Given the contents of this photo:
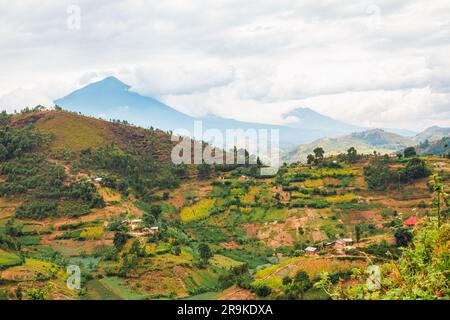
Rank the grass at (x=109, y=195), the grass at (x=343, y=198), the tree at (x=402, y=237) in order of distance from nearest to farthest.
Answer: the tree at (x=402, y=237) → the grass at (x=343, y=198) → the grass at (x=109, y=195)

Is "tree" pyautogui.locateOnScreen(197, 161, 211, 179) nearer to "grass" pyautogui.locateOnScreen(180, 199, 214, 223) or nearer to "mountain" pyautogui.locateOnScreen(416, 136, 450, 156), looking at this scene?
"grass" pyautogui.locateOnScreen(180, 199, 214, 223)

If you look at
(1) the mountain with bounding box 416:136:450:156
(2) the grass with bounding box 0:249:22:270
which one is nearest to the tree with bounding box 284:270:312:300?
(2) the grass with bounding box 0:249:22:270

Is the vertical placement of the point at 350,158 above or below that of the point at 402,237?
above

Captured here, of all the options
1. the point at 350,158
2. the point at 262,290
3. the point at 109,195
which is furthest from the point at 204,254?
the point at 350,158

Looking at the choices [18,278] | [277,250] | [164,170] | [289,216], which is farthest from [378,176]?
[18,278]

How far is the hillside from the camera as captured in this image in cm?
3173

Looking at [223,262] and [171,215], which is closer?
[223,262]

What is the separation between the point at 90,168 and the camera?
5766 cm

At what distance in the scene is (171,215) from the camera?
176 feet

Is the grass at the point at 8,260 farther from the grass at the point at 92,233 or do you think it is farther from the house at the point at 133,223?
the house at the point at 133,223

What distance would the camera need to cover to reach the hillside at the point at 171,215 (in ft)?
104

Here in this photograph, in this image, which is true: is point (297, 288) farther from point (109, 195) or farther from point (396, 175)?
point (396, 175)

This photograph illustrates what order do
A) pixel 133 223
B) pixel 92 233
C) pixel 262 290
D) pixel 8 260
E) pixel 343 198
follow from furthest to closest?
pixel 343 198
pixel 133 223
pixel 92 233
pixel 8 260
pixel 262 290

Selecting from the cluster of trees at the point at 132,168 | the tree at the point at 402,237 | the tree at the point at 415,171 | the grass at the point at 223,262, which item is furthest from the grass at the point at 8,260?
the tree at the point at 415,171
